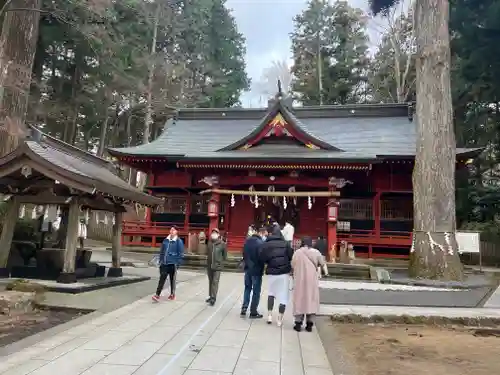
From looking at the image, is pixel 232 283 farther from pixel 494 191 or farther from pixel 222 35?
pixel 222 35

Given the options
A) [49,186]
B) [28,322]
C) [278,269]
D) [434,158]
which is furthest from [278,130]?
[28,322]

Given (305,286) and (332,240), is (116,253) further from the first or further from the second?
(332,240)

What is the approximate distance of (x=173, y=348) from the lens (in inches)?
205

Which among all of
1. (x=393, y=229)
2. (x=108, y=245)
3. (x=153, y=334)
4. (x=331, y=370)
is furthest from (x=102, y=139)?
(x=331, y=370)

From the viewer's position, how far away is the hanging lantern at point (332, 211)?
17062 millimetres

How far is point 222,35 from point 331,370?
3820cm

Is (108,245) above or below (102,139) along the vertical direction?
below

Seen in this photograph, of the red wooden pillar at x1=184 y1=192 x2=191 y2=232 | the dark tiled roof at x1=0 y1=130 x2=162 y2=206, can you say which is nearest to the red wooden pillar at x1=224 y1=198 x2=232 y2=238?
the red wooden pillar at x1=184 y1=192 x2=191 y2=232

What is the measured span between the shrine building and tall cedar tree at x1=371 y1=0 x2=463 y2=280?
154 inches

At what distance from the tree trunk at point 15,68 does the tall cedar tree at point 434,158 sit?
11.6 metres

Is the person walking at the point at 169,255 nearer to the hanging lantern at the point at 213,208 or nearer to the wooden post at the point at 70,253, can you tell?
the wooden post at the point at 70,253

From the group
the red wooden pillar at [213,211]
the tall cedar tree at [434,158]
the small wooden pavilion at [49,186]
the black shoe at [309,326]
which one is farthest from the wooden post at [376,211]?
the black shoe at [309,326]

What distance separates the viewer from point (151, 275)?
1297cm

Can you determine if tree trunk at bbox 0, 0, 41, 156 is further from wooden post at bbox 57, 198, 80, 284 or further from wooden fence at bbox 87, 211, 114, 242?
wooden fence at bbox 87, 211, 114, 242
